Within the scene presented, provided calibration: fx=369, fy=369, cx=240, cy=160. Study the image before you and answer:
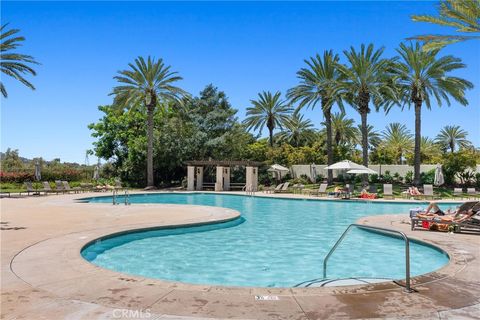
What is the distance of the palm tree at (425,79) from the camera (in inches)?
1082

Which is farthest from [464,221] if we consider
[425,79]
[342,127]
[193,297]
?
[342,127]

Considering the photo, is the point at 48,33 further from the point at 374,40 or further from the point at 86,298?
the point at 374,40

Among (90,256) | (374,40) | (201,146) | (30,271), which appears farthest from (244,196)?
(30,271)

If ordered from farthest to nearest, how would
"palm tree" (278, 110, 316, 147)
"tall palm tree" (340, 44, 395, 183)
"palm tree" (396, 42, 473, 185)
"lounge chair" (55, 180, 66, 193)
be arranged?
"palm tree" (278, 110, 316, 147)
"tall palm tree" (340, 44, 395, 183)
"palm tree" (396, 42, 473, 185)
"lounge chair" (55, 180, 66, 193)

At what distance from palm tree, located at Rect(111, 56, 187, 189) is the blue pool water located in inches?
845

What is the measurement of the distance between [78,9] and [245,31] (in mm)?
7318

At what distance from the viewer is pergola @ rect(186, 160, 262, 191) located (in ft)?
104

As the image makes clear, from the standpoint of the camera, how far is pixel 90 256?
8188 millimetres

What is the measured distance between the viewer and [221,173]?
32.6m

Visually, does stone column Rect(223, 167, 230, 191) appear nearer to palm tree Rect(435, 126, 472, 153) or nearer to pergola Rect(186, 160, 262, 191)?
pergola Rect(186, 160, 262, 191)

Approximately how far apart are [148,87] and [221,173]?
1012cm

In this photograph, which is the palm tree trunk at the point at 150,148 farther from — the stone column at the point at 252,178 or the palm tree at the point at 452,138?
the palm tree at the point at 452,138

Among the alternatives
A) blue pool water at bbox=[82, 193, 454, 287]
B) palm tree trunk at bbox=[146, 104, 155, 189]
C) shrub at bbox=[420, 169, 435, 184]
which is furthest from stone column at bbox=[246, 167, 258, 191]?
Answer: blue pool water at bbox=[82, 193, 454, 287]

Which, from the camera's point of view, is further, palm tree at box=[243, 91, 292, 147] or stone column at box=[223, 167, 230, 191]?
palm tree at box=[243, 91, 292, 147]
